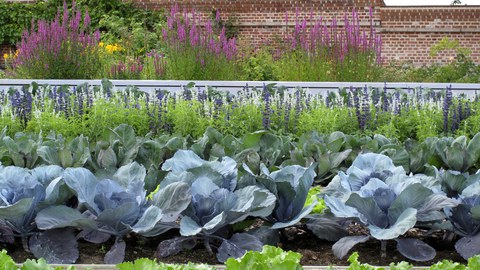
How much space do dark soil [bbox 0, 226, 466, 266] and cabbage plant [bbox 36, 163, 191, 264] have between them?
8 centimetres

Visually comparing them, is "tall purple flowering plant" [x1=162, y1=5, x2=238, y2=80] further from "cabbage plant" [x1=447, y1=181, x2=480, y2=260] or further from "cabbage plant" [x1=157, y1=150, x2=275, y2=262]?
"cabbage plant" [x1=447, y1=181, x2=480, y2=260]

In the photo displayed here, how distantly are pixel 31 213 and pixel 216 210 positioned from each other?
72cm

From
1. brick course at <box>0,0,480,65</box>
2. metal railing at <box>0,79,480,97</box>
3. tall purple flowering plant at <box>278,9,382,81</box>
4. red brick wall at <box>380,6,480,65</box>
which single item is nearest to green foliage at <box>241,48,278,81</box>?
tall purple flowering plant at <box>278,9,382,81</box>

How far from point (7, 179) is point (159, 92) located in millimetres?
4046

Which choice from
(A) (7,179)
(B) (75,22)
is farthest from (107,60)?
(A) (7,179)

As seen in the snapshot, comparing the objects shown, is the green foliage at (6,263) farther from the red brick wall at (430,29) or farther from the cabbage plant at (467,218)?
the red brick wall at (430,29)

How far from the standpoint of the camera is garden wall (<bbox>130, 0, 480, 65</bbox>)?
17.3m

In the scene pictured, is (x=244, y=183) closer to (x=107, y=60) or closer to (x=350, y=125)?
(x=350, y=125)

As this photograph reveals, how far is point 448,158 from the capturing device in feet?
13.6

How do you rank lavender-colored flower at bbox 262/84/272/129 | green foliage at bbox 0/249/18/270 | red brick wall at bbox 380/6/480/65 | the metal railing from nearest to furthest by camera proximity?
green foliage at bbox 0/249/18/270, lavender-colored flower at bbox 262/84/272/129, the metal railing, red brick wall at bbox 380/6/480/65

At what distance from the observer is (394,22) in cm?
1745

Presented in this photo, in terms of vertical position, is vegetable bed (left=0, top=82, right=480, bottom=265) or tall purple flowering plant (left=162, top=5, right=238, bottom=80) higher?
tall purple flowering plant (left=162, top=5, right=238, bottom=80)

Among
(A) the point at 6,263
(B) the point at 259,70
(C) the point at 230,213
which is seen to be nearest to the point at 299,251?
(C) the point at 230,213

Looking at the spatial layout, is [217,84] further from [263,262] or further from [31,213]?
[263,262]
